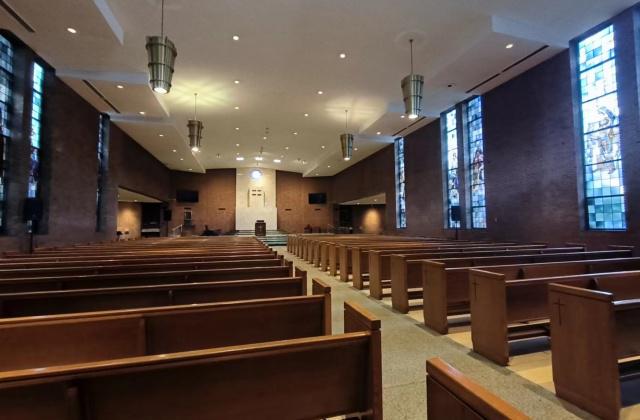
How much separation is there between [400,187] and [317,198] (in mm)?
8702

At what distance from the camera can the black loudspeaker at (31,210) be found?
571 centimetres

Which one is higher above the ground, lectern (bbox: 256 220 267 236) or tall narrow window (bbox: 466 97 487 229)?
tall narrow window (bbox: 466 97 487 229)

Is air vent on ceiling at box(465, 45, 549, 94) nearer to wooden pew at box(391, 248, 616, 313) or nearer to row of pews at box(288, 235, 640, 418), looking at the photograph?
row of pews at box(288, 235, 640, 418)

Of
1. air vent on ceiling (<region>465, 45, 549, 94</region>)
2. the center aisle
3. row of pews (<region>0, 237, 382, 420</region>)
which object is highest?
air vent on ceiling (<region>465, 45, 549, 94</region>)

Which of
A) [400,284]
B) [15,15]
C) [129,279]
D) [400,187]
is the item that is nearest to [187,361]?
[129,279]

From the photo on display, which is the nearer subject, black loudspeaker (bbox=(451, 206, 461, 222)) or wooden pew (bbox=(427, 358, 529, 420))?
wooden pew (bbox=(427, 358, 529, 420))

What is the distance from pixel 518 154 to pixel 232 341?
756 centimetres

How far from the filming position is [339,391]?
102cm

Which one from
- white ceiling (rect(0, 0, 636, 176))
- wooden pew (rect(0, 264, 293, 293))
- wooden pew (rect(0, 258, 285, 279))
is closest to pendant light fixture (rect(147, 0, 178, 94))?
white ceiling (rect(0, 0, 636, 176))

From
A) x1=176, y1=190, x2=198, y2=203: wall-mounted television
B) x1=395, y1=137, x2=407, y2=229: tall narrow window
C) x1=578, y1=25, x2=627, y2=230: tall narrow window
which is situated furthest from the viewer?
x1=176, y1=190, x2=198, y2=203: wall-mounted television

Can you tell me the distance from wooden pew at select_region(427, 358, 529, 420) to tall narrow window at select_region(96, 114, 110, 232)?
10448 millimetres

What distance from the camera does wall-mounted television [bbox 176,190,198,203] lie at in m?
18.3

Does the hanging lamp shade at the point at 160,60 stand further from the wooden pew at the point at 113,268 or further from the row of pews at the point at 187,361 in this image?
the row of pews at the point at 187,361

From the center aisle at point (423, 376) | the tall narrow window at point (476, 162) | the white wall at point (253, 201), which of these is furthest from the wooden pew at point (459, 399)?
the white wall at point (253, 201)
